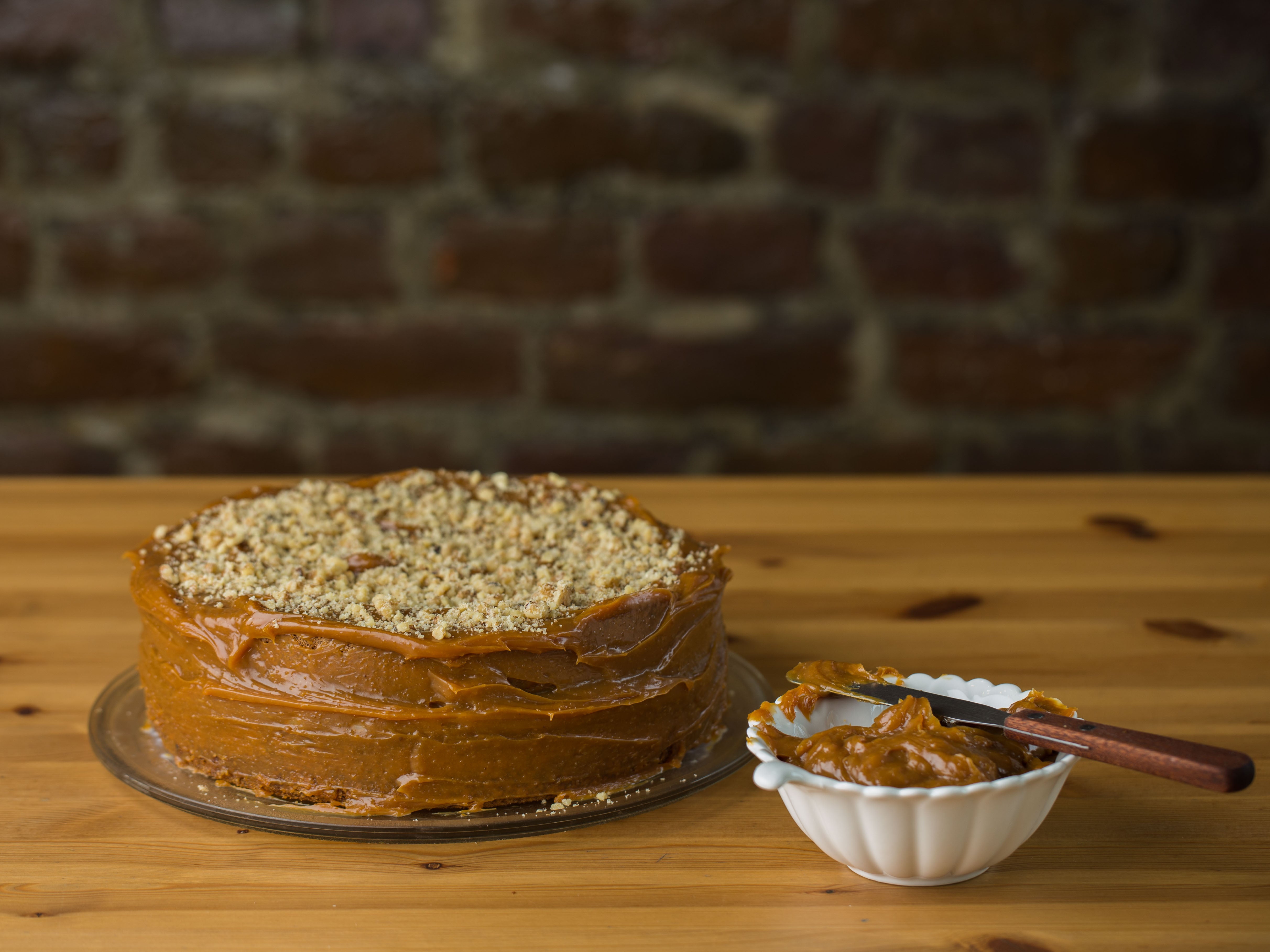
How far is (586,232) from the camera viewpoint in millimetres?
2109

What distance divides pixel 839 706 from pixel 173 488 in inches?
46.4

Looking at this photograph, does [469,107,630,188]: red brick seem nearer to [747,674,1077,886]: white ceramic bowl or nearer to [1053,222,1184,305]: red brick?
[1053,222,1184,305]: red brick

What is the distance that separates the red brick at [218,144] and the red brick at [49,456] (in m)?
0.49

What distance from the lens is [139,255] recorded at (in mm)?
2123

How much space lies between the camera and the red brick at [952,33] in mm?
2061

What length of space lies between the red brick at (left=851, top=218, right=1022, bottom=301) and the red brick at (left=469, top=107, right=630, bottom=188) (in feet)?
1.44

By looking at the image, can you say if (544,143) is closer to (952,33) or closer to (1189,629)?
(952,33)

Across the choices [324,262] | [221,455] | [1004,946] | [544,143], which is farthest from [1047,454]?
[1004,946]

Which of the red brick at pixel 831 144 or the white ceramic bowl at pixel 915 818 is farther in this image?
the red brick at pixel 831 144

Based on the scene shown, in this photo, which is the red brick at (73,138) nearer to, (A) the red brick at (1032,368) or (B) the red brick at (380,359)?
(B) the red brick at (380,359)

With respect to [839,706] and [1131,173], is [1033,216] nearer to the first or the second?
[1131,173]

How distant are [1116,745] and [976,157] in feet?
5.29

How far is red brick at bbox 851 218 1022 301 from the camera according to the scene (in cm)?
213

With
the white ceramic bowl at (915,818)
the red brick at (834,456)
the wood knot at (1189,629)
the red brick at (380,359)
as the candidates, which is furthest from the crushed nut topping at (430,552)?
the red brick at (834,456)
